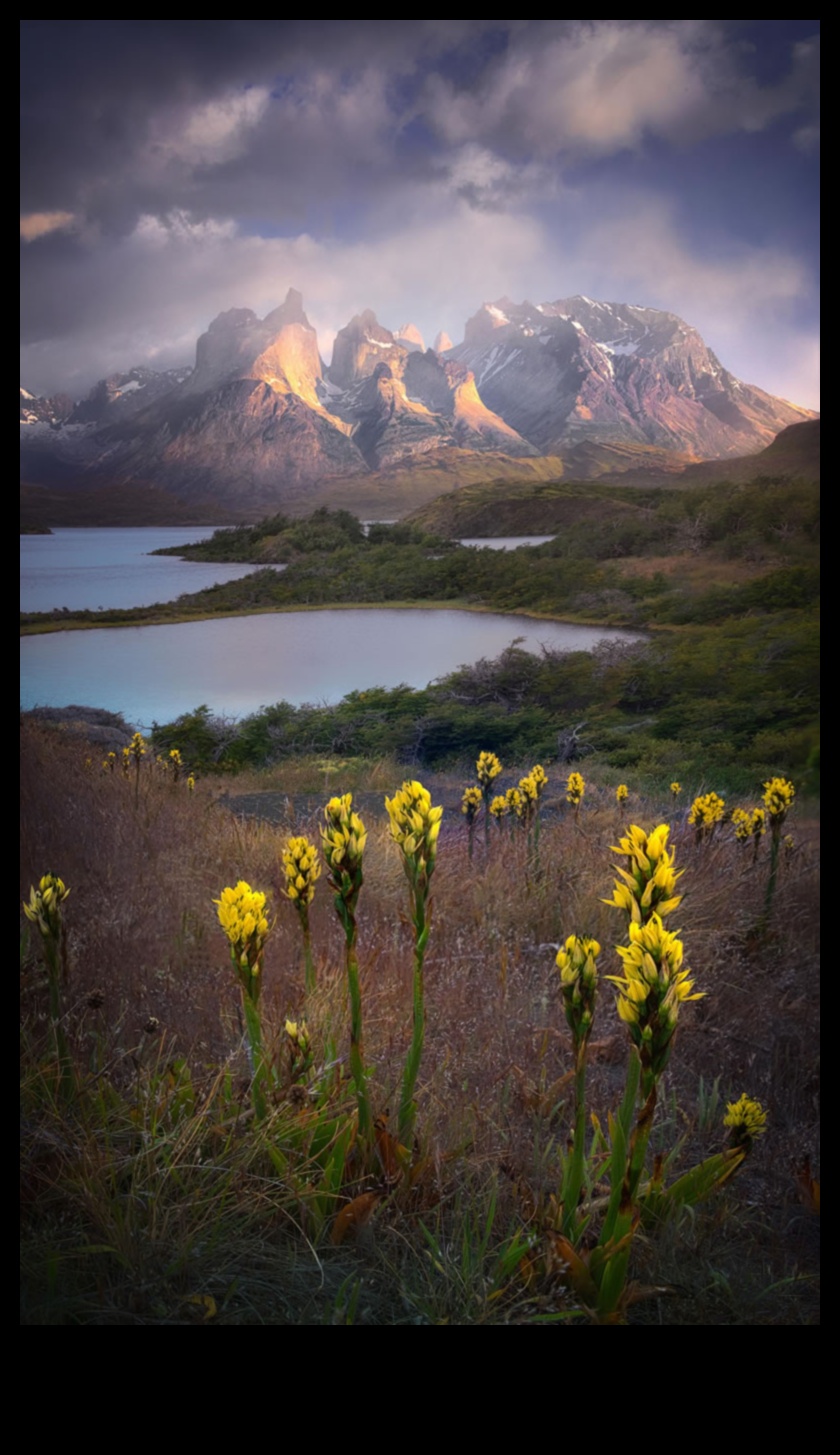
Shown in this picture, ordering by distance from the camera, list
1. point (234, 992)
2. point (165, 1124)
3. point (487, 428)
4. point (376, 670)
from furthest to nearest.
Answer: point (487, 428) < point (376, 670) < point (234, 992) < point (165, 1124)

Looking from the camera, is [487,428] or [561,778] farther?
[487,428]

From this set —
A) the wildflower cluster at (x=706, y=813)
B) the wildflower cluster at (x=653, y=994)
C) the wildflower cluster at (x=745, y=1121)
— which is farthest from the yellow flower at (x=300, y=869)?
the wildflower cluster at (x=706, y=813)

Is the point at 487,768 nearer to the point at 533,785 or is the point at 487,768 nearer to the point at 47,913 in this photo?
the point at 533,785

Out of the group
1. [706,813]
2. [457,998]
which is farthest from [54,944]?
[706,813]

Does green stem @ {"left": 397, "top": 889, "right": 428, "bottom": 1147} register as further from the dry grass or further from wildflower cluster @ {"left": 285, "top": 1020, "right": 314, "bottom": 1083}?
wildflower cluster @ {"left": 285, "top": 1020, "right": 314, "bottom": 1083}

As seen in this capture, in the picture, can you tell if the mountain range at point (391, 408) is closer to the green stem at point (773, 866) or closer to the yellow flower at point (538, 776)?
the yellow flower at point (538, 776)
